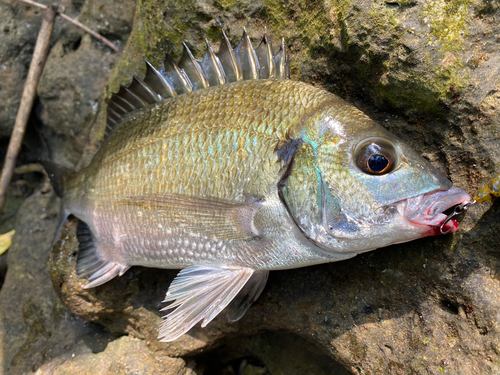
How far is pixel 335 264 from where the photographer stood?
1.91 m

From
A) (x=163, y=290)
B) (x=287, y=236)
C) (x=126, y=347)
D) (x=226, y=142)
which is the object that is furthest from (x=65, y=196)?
(x=287, y=236)

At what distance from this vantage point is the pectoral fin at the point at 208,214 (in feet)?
5.31

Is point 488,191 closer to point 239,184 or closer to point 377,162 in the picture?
point 377,162

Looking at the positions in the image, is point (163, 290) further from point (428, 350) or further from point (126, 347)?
point (428, 350)

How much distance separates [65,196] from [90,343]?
0.96 metres

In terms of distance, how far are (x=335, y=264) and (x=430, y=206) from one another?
644 mm

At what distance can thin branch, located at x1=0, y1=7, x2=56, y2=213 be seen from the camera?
109 inches

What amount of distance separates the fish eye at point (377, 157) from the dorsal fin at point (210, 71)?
1.89ft

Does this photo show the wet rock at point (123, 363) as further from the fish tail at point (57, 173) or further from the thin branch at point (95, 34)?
the thin branch at point (95, 34)

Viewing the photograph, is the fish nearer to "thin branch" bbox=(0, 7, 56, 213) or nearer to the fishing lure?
the fishing lure

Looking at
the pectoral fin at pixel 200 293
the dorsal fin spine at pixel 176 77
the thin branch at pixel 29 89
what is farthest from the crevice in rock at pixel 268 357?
the thin branch at pixel 29 89

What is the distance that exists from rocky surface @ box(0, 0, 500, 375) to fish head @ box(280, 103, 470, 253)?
327mm

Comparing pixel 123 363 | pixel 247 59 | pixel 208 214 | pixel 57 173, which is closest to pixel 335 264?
pixel 208 214

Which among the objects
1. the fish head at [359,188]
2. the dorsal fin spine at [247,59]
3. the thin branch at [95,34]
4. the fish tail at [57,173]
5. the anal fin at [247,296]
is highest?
Result: the thin branch at [95,34]
